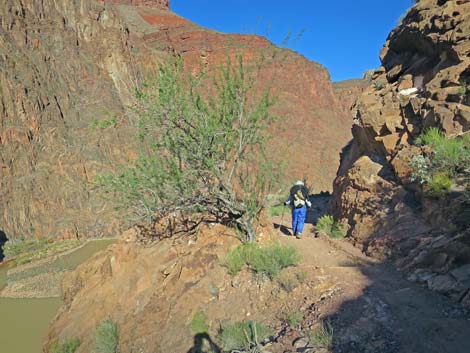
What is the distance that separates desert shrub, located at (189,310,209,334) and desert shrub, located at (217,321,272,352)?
45 centimetres

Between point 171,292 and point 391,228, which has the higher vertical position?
point 391,228

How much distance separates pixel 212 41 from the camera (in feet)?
156

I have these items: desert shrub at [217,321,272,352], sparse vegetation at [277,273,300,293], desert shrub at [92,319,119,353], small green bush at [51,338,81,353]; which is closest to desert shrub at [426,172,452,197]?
sparse vegetation at [277,273,300,293]

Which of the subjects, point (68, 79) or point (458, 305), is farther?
point (68, 79)

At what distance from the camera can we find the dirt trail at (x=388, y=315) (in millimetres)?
3086

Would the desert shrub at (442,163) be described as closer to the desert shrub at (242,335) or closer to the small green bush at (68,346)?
the desert shrub at (242,335)

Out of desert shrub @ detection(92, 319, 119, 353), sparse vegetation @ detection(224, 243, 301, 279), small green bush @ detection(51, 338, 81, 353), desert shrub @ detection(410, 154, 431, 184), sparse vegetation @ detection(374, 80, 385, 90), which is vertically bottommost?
small green bush @ detection(51, 338, 81, 353)

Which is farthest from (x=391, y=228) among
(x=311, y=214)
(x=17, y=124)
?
(x=17, y=124)

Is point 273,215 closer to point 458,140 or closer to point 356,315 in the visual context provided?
point 458,140

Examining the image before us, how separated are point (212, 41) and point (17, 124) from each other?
27516mm

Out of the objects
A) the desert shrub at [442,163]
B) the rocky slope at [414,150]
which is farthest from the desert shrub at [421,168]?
the rocky slope at [414,150]

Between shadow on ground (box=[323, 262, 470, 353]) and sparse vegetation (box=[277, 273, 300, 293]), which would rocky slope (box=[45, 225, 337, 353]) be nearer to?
sparse vegetation (box=[277, 273, 300, 293])

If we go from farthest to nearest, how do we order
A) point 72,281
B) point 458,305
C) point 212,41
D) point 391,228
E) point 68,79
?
1. point 212,41
2. point 68,79
3. point 72,281
4. point 391,228
5. point 458,305

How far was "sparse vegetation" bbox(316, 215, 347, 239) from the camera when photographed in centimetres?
805
